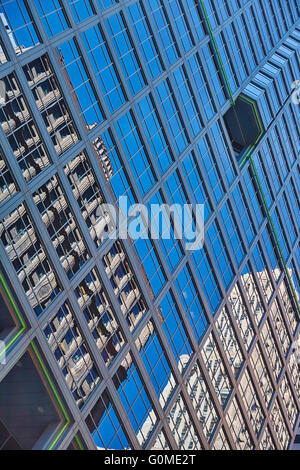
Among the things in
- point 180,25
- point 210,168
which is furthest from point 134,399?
point 180,25

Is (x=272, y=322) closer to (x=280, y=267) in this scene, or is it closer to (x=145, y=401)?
(x=280, y=267)

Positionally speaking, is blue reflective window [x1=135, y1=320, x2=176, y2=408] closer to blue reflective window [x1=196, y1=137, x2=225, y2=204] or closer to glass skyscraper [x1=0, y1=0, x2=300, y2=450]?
glass skyscraper [x1=0, y1=0, x2=300, y2=450]

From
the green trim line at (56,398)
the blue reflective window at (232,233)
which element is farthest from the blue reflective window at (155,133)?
the green trim line at (56,398)

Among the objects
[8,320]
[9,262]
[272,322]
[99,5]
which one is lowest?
[272,322]

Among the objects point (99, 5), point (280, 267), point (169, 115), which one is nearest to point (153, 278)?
point (169, 115)

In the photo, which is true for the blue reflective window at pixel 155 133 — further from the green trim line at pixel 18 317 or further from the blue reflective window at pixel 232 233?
the green trim line at pixel 18 317

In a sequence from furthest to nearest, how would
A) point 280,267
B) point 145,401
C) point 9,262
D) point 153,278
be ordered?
point 280,267
point 153,278
point 145,401
point 9,262

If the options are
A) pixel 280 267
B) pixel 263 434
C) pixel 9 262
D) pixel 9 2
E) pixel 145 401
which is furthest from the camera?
pixel 280 267

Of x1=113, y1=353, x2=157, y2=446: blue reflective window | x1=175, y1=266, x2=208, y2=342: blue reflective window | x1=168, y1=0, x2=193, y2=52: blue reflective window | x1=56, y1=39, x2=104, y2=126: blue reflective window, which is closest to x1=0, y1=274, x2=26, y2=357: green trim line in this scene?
x1=113, y1=353, x2=157, y2=446: blue reflective window

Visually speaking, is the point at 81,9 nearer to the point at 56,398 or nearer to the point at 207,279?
the point at 207,279
